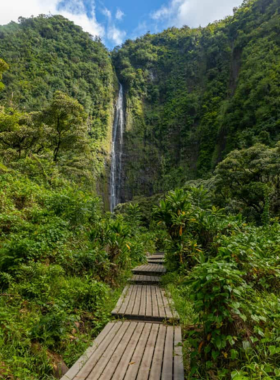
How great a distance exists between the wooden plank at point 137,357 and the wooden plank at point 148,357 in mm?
40

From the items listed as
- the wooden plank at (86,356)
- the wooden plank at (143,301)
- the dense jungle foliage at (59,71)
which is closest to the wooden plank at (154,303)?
the wooden plank at (143,301)

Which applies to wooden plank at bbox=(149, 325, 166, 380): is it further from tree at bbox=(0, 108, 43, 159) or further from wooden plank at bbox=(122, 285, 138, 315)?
tree at bbox=(0, 108, 43, 159)

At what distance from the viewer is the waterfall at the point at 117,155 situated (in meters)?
34.8

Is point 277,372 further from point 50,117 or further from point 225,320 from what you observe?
point 50,117

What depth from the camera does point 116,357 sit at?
103 inches

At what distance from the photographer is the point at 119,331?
10.7 ft

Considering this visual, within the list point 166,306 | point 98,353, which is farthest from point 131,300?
point 98,353

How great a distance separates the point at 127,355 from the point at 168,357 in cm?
48

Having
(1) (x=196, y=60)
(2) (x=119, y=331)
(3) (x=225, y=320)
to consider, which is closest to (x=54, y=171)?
(2) (x=119, y=331)

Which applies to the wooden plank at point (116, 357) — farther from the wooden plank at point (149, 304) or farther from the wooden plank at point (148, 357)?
the wooden plank at point (149, 304)

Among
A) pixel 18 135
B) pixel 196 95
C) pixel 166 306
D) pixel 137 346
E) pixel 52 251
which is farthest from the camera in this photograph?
pixel 196 95

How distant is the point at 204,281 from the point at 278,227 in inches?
171

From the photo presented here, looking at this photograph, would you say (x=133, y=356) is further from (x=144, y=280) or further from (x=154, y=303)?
(x=144, y=280)

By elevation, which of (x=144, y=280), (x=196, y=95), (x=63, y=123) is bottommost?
(x=144, y=280)
